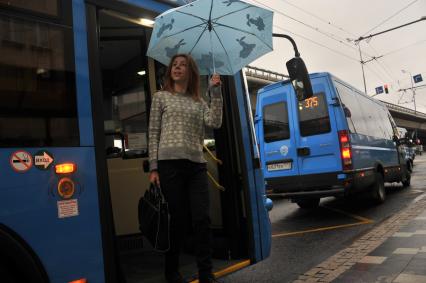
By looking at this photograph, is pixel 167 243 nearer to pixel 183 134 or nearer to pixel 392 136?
pixel 183 134

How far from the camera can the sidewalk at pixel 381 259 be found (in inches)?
183

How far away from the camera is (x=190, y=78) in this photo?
361 centimetres

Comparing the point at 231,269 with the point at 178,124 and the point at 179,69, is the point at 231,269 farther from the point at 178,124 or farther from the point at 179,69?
the point at 179,69

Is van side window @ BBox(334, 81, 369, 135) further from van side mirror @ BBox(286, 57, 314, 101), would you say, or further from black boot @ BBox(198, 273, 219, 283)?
black boot @ BBox(198, 273, 219, 283)

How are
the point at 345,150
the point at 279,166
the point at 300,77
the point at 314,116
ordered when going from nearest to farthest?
the point at 300,77, the point at 345,150, the point at 314,116, the point at 279,166

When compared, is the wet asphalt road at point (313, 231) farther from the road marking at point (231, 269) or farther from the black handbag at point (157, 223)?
the black handbag at point (157, 223)

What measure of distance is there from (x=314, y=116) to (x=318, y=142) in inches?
20.7

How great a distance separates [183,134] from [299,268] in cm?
271

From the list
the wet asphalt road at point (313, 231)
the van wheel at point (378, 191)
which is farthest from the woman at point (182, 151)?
the van wheel at point (378, 191)

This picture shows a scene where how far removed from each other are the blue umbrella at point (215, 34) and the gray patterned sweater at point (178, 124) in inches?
13.7

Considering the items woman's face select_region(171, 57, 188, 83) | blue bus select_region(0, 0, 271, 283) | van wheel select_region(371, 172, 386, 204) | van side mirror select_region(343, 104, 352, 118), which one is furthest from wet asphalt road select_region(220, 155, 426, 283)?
woman's face select_region(171, 57, 188, 83)

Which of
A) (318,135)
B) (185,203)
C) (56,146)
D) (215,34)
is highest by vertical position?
(215,34)

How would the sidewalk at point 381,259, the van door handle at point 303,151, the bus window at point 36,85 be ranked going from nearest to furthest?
the bus window at point 36,85
the sidewalk at point 381,259
the van door handle at point 303,151

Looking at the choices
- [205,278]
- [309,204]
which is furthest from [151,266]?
[309,204]
